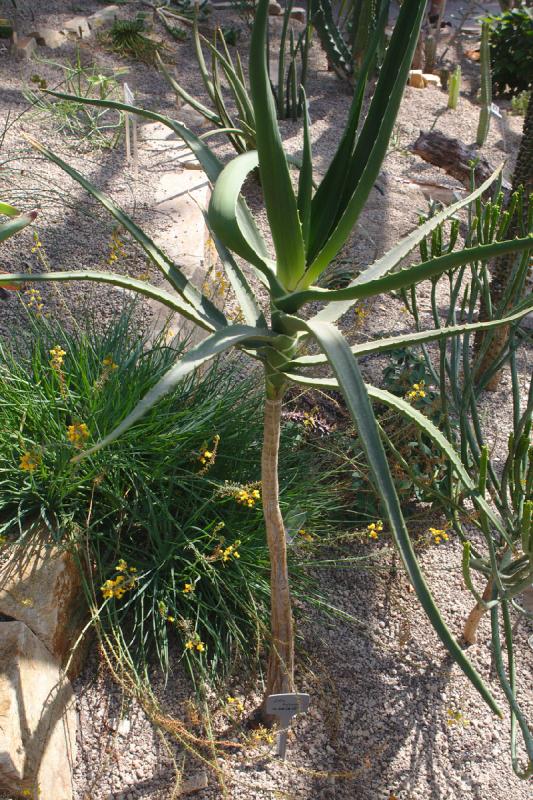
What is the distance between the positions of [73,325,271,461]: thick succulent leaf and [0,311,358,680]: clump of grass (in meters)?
0.73

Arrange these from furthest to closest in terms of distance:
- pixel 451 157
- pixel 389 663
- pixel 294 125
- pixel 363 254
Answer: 1. pixel 294 125
2. pixel 451 157
3. pixel 363 254
4. pixel 389 663

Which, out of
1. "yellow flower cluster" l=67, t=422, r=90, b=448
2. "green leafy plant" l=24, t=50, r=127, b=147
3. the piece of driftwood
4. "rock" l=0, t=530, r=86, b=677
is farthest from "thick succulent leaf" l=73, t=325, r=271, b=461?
the piece of driftwood

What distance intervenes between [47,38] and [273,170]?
5414mm

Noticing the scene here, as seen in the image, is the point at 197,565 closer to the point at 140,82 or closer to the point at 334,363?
the point at 334,363

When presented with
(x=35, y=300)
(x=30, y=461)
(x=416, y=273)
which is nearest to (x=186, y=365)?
(x=416, y=273)

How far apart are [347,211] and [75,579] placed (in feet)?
4.18

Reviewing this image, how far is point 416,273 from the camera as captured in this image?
1042mm

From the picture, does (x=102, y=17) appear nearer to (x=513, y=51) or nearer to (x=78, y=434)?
(x=513, y=51)

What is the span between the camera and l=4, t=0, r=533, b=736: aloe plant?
955 millimetres

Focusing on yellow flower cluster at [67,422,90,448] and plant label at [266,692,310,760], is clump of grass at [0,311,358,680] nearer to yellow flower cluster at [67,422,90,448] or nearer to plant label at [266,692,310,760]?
yellow flower cluster at [67,422,90,448]

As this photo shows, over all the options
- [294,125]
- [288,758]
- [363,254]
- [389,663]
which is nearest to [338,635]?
[389,663]

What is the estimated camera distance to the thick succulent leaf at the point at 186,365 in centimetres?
90

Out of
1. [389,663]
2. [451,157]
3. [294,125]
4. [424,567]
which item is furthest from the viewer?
[294,125]

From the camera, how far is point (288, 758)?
1816mm
